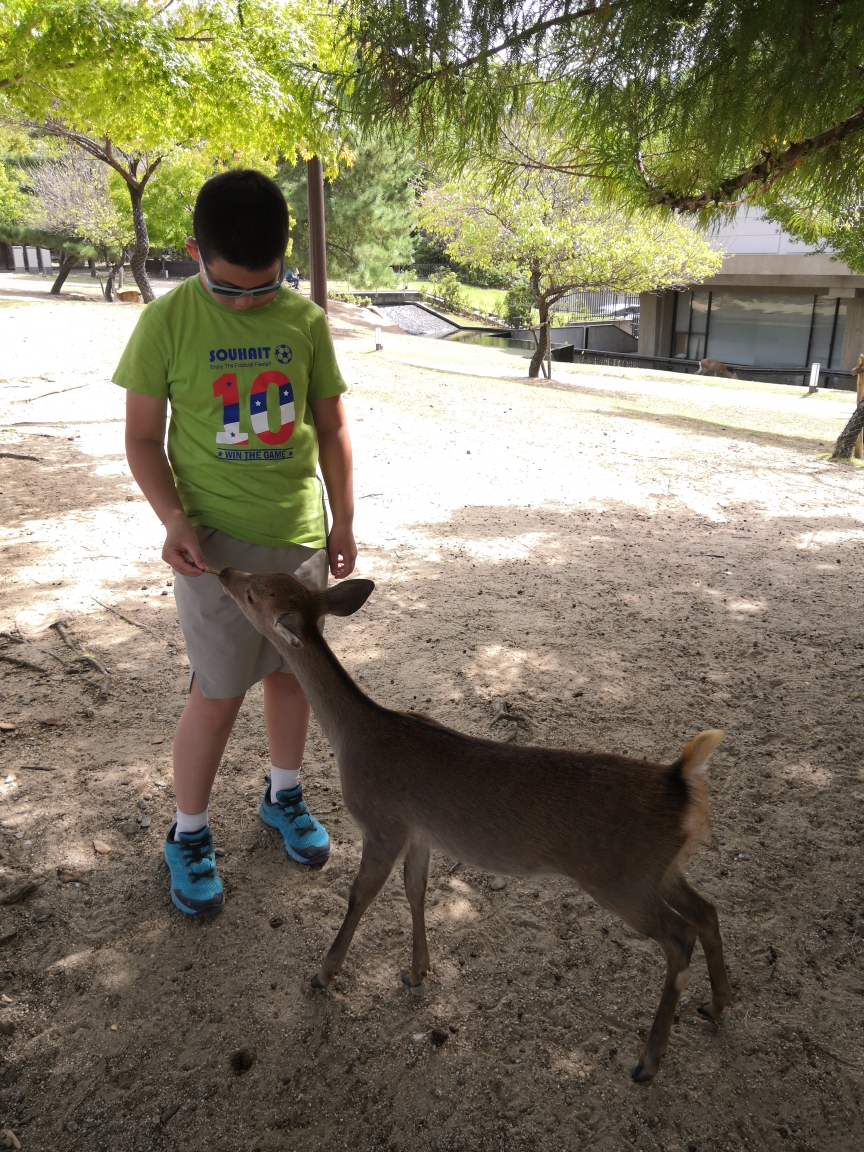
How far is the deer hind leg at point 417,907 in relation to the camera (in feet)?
6.64

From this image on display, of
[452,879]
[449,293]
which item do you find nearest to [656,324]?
[449,293]

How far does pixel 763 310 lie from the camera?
957 inches

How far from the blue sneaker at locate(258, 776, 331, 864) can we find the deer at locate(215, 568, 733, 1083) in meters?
0.41

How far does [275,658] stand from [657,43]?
2.16 m

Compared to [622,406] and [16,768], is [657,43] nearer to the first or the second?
[16,768]

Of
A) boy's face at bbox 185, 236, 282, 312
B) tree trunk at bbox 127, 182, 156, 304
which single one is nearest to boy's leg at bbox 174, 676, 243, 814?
boy's face at bbox 185, 236, 282, 312

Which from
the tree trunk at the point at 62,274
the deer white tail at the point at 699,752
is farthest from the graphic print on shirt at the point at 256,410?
the tree trunk at the point at 62,274

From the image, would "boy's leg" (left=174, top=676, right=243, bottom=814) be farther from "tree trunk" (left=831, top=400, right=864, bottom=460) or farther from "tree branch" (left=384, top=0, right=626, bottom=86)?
"tree trunk" (left=831, top=400, right=864, bottom=460)

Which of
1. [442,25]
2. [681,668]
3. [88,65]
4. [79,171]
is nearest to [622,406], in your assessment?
[88,65]

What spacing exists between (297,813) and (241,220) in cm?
162

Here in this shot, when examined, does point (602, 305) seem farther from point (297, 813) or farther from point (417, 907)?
point (417, 907)

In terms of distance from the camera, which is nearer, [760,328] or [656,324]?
[760,328]

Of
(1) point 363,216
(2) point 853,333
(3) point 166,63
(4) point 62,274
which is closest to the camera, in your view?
(3) point 166,63

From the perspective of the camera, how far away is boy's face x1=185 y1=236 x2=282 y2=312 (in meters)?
1.92
